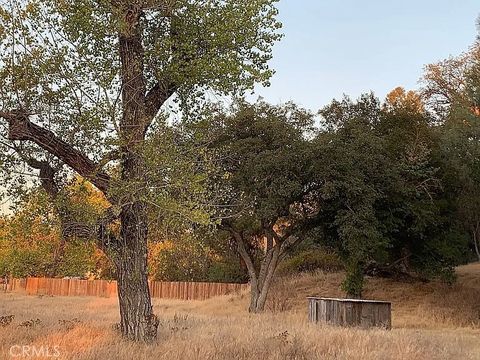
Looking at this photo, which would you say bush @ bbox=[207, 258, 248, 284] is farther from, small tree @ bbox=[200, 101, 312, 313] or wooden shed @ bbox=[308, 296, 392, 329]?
wooden shed @ bbox=[308, 296, 392, 329]

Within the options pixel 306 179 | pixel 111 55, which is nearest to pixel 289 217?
pixel 306 179

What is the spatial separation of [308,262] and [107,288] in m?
17.3

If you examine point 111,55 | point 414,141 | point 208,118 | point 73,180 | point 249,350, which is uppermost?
point 414,141

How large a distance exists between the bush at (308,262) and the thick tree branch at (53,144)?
2705 centimetres

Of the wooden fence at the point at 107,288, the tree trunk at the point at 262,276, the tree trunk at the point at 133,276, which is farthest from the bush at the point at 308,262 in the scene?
the tree trunk at the point at 133,276

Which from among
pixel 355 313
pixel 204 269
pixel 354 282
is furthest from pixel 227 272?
pixel 355 313

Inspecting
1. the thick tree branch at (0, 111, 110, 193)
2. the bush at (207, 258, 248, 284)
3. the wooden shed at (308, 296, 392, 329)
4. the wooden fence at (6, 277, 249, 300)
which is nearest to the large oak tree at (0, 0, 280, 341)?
the thick tree branch at (0, 111, 110, 193)

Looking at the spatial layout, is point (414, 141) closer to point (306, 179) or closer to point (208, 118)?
point (306, 179)

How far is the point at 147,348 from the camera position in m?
9.42

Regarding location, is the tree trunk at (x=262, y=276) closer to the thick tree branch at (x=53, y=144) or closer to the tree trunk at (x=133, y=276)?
the tree trunk at (x=133, y=276)

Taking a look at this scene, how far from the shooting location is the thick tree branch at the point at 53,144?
10547 mm

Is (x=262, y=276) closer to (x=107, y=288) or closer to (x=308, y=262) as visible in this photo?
(x=308, y=262)

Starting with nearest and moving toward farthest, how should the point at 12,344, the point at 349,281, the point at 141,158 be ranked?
the point at 12,344, the point at 141,158, the point at 349,281

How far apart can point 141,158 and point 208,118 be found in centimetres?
293
